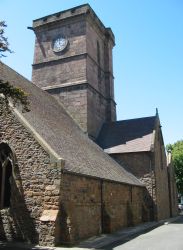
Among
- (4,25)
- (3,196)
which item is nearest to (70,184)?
(3,196)

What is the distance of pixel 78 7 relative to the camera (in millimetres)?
28891

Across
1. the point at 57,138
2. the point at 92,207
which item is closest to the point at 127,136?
the point at 57,138

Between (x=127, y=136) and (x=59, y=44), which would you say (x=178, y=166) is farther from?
(x=59, y=44)

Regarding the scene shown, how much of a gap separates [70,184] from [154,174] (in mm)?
11892

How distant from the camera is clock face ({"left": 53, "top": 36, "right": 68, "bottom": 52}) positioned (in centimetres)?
2864

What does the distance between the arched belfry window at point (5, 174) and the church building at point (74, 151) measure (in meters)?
0.04

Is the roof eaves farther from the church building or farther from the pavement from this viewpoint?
the pavement

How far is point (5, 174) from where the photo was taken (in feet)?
47.1

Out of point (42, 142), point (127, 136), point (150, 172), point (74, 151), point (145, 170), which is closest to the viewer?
point (42, 142)

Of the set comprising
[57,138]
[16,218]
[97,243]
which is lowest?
[97,243]

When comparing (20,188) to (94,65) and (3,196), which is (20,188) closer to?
Answer: (3,196)

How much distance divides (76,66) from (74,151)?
12.5 m

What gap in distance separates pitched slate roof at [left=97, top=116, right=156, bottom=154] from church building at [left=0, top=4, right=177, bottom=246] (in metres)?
0.08

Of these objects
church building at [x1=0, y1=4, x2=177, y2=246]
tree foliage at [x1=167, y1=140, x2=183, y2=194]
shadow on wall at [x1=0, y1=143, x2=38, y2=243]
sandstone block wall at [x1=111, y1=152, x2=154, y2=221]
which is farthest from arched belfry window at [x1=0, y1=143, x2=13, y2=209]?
tree foliage at [x1=167, y1=140, x2=183, y2=194]
